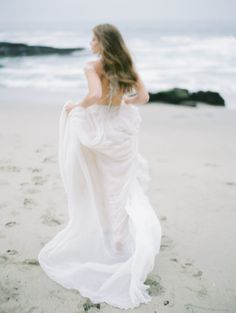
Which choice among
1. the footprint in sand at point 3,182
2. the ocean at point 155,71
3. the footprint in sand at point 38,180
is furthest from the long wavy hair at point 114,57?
the ocean at point 155,71

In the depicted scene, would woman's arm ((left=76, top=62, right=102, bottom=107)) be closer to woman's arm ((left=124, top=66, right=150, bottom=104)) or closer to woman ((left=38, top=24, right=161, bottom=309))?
woman ((left=38, top=24, right=161, bottom=309))

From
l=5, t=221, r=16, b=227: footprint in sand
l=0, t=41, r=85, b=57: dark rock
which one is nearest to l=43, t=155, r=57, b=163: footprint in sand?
l=5, t=221, r=16, b=227: footprint in sand

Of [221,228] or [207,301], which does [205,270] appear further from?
[221,228]

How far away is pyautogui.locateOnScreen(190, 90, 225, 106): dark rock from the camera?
973cm

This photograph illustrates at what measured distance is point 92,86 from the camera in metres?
2.65

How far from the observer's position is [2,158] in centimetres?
543

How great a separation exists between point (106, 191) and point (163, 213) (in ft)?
4.10

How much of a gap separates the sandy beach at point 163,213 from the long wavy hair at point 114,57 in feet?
4.99

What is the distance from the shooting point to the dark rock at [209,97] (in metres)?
9.73

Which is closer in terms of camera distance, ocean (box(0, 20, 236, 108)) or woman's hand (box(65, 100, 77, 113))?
woman's hand (box(65, 100, 77, 113))

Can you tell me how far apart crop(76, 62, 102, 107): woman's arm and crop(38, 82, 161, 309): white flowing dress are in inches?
6.2

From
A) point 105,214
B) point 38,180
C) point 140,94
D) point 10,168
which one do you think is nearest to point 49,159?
point 10,168

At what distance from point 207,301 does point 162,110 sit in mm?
6652

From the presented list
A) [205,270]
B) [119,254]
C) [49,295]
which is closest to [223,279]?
[205,270]
